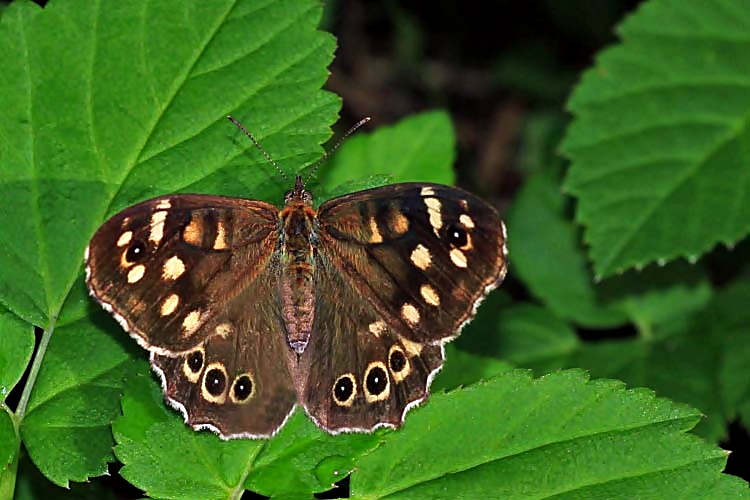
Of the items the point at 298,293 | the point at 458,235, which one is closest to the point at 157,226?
the point at 298,293

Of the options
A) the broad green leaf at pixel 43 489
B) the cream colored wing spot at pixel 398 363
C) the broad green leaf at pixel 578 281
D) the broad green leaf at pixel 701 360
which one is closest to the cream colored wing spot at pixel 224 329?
the cream colored wing spot at pixel 398 363

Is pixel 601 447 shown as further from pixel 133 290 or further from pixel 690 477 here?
pixel 133 290

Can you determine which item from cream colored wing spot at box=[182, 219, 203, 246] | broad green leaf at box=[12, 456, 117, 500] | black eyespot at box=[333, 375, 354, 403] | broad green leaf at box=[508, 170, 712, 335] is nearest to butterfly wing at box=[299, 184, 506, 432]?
black eyespot at box=[333, 375, 354, 403]

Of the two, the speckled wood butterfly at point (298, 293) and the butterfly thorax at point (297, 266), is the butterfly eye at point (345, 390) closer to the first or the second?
the speckled wood butterfly at point (298, 293)

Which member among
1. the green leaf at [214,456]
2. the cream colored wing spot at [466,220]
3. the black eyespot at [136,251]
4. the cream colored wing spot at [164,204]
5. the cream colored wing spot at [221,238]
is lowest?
the green leaf at [214,456]

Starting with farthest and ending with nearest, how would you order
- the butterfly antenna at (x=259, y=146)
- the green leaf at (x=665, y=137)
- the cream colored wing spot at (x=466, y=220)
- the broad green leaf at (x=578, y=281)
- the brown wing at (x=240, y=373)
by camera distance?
1. the broad green leaf at (x=578, y=281)
2. the green leaf at (x=665, y=137)
3. the butterfly antenna at (x=259, y=146)
4. the cream colored wing spot at (x=466, y=220)
5. the brown wing at (x=240, y=373)

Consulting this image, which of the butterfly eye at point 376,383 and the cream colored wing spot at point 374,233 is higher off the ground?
the cream colored wing spot at point 374,233

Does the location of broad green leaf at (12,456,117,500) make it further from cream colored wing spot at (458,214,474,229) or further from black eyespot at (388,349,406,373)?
cream colored wing spot at (458,214,474,229)
